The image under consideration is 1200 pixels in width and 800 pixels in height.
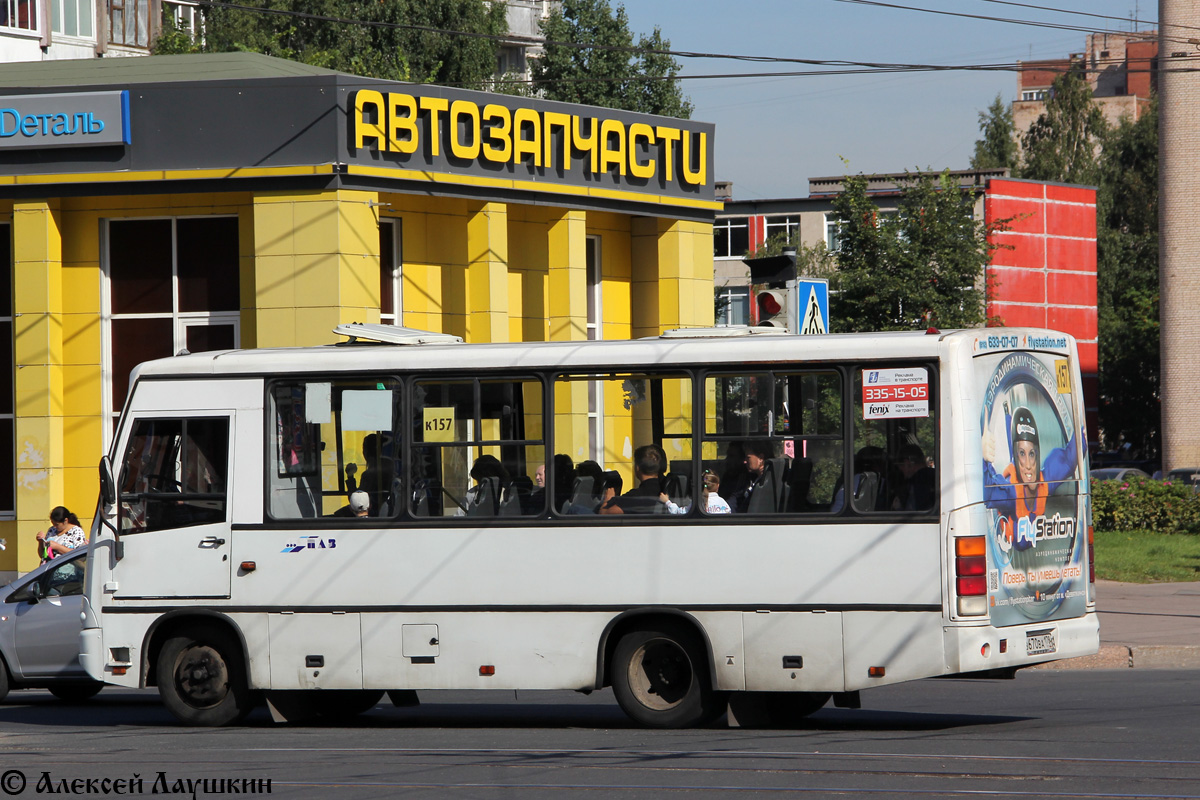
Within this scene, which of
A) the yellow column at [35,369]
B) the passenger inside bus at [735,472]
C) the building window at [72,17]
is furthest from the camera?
the building window at [72,17]

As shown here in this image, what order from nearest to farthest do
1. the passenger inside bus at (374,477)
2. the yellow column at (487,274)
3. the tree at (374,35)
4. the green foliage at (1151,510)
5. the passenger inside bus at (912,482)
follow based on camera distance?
the passenger inside bus at (912,482) < the passenger inside bus at (374,477) < the yellow column at (487,274) < the green foliage at (1151,510) < the tree at (374,35)

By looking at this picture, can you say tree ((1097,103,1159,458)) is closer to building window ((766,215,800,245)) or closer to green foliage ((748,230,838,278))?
building window ((766,215,800,245))

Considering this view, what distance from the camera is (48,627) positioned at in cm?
1359

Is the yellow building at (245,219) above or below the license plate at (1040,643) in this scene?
above

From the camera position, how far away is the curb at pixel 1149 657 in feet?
47.0

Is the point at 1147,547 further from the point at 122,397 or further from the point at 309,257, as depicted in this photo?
the point at 122,397

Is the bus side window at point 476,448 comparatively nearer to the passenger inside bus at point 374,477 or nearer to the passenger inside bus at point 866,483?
the passenger inside bus at point 374,477

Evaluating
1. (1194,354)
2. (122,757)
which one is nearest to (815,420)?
(122,757)

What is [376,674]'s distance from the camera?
10.7 metres

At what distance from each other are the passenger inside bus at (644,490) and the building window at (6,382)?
45.9 feet

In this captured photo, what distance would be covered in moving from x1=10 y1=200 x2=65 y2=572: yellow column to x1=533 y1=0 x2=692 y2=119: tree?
35267mm

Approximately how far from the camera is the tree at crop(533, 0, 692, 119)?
55.2m

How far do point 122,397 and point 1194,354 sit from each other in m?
45.4

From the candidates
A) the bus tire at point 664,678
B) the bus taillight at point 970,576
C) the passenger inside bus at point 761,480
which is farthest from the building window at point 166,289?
the bus taillight at point 970,576
